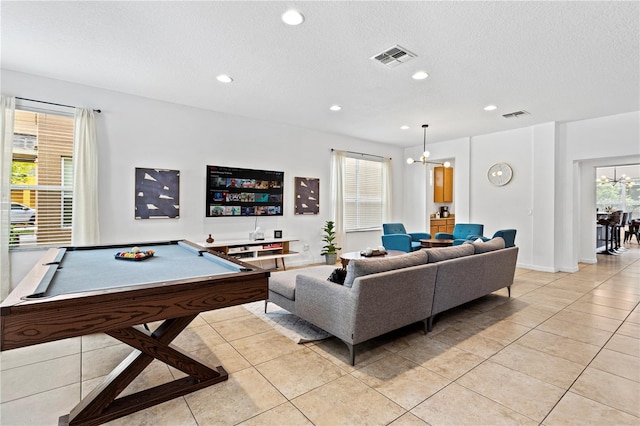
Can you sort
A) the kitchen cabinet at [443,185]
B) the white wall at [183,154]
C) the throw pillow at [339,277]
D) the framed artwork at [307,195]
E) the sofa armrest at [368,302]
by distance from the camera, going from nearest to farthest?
the sofa armrest at [368,302]
the throw pillow at [339,277]
the white wall at [183,154]
the framed artwork at [307,195]
the kitchen cabinet at [443,185]

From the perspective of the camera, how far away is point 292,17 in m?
2.59

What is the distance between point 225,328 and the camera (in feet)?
10.5

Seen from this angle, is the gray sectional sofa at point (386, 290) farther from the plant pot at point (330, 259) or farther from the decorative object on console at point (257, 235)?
the plant pot at point (330, 259)

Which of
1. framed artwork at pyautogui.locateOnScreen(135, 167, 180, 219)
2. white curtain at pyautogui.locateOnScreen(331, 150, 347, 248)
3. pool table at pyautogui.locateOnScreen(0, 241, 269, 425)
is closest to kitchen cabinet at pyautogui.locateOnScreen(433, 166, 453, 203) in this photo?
white curtain at pyautogui.locateOnScreen(331, 150, 347, 248)

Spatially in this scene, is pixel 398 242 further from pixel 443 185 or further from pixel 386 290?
pixel 443 185

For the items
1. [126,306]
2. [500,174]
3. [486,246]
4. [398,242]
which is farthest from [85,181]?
[500,174]

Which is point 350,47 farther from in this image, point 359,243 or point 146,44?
point 359,243

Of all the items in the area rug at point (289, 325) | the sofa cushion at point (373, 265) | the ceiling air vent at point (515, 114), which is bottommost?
the area rug at point (289, 325)

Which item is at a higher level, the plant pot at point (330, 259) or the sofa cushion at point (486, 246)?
the sofa cushion at point (486, 246)

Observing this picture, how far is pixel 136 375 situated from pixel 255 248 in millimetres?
3379

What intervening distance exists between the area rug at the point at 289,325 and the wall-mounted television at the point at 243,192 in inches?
83.1

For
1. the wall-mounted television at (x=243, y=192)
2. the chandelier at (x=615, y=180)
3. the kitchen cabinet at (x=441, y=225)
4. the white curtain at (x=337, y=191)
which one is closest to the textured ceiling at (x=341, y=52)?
the wall-mounted television at (x=243, y=192)

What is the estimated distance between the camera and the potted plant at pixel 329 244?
6496mm

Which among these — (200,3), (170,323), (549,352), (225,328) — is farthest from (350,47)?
(549,352)
